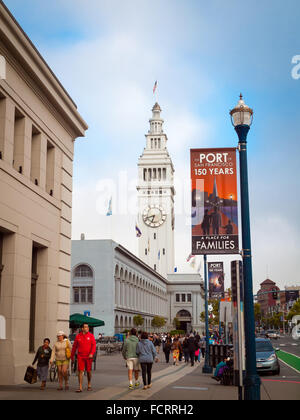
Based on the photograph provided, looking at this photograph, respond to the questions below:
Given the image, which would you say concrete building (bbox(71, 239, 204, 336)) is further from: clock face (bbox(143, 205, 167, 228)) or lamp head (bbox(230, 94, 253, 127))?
lamp head (bbox(230, 94, 253, 127))

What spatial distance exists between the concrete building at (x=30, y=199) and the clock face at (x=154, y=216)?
10645 centimetres

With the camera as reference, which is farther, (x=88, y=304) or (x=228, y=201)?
(x=88, y=304)

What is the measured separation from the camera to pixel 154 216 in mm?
130250

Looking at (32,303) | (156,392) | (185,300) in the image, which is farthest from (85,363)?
(185,300)

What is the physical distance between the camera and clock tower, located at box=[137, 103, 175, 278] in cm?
12862

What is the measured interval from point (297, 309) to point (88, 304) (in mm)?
86873

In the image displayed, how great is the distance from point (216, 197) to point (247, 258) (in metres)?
2.22

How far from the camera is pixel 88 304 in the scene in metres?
64.5

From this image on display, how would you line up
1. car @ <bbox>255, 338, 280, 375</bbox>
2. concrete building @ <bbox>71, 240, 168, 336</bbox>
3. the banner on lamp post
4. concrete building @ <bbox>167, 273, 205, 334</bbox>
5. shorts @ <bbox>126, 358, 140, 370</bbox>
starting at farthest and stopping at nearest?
concrete building @ <bbox>167, 273, 205, 334</bbox>
concrete building @ <bbox>71, 240, 168, 336</bbox>
the banner on lamp post
car @ <bbox>255, 338, 280, 375</bbox>
shorts @ <bbox>126, 358, 140, 370</bbox>

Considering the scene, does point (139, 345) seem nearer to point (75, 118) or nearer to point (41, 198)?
point (41, 198)

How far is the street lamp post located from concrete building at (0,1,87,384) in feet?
24.1

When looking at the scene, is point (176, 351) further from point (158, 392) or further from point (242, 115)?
point (242, 115)

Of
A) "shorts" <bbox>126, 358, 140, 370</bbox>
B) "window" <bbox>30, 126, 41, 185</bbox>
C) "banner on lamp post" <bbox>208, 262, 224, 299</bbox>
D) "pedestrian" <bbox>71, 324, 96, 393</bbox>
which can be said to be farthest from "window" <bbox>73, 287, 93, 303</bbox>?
"pedestrian" <bbox>71, 324, 96, 393</bbox>
